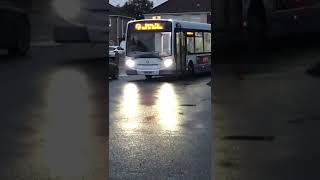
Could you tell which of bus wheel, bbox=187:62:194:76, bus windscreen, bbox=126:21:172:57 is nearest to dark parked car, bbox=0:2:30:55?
bus windscreen, bbox=126:21:172:57

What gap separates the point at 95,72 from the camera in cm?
438

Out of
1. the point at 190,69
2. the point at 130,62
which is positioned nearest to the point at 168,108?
the point at 130,62

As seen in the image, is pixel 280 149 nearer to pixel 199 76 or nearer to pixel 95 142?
pixel 95 142

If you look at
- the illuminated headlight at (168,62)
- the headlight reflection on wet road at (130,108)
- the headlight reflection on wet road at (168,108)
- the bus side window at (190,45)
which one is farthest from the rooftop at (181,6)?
the headlight reflection on wet road at (130,108)

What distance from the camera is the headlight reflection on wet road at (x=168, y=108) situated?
10289mm

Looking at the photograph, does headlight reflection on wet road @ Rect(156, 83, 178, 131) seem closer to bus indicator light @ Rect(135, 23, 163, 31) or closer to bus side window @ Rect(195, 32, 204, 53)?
bus indicator light @ Rect(135, 23, 163, 31)

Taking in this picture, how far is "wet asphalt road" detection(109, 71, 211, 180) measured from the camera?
20.6 feet

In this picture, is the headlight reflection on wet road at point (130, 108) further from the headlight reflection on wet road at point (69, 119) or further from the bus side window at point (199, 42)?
the bus side window at point (199, 42)

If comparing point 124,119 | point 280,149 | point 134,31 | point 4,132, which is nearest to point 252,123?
point 280,149

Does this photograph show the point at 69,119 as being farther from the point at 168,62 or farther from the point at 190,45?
the point at 190,45

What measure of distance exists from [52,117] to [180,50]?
19.5m

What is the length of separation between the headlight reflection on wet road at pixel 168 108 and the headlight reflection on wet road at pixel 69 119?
17.2ft

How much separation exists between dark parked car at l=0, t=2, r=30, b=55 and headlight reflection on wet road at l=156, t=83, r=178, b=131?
18.1 ft

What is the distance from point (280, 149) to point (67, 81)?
1.72 metres
